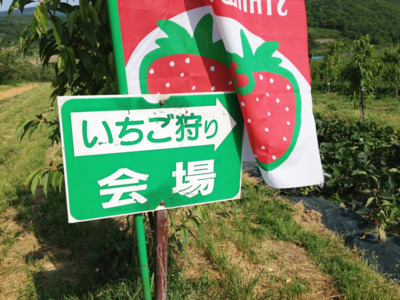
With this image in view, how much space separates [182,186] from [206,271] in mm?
1316

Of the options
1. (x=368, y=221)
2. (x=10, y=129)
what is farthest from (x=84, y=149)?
(x=10, y=129)

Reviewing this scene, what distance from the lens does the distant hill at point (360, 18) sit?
220 feet

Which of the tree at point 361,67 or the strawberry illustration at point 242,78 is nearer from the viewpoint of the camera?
the strawberry illustration at point 242,78

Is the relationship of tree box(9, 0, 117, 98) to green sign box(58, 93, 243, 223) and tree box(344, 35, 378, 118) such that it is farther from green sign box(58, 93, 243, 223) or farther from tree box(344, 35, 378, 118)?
tree box(344, 35, 378, 118)

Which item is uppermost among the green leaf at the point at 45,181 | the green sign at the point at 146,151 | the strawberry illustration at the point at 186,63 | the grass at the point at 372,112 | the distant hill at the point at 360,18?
the distant hill at the point at 360,18

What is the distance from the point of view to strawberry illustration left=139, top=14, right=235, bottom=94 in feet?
4.27

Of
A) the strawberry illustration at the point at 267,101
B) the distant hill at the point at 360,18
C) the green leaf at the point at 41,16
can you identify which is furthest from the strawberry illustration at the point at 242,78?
the distant hill at the point at 360,18

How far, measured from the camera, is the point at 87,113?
3.73 feet

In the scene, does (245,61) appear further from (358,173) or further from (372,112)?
(372,112)

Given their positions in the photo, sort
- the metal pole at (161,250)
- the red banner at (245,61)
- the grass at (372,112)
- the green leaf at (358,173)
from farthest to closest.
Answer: the grass at (372,112), the green leaf at (358,173), the metal pole at (161,250), the red banner at (245,61)

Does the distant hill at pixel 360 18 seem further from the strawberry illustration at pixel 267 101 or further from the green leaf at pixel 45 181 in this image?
the green leaf at pixel 45 181

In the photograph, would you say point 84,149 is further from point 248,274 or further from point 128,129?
point 248,274

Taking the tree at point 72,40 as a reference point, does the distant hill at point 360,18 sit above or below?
above

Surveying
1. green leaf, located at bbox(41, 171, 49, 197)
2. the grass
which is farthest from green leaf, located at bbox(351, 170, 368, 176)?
the grass
